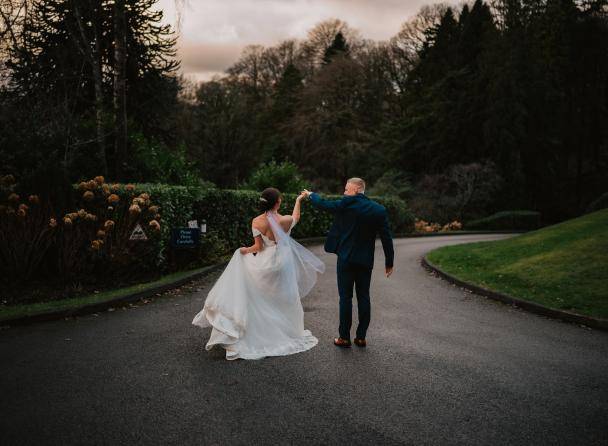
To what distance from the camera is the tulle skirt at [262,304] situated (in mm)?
5504

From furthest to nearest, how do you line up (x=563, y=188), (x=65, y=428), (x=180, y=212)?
(x=563, y=188) < (x=180, y=212) < (x=65, y=428)

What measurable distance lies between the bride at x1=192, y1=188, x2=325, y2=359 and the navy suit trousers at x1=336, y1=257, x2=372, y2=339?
20.2 inches

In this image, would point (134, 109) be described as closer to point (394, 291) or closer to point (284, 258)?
point (394, 291)

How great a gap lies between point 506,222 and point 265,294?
33.4 m

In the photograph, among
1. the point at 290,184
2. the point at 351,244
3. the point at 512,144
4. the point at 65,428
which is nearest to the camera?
the point at 65,428

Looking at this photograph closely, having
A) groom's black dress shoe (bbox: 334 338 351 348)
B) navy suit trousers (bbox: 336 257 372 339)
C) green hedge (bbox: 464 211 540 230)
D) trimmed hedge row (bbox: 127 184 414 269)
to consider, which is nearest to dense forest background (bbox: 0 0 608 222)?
green hedge (bbox: 464 211 540 230)

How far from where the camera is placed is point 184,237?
11.4 m

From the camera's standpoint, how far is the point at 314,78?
Result: 42812mm

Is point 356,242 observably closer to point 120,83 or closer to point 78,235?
point 78,235

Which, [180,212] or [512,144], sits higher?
[512,144]

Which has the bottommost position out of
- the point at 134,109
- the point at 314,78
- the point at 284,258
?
the point at 284,258

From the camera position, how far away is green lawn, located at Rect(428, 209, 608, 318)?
28.7ft

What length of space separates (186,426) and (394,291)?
7.14 meters

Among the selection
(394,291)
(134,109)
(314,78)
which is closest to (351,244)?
(394,291)
